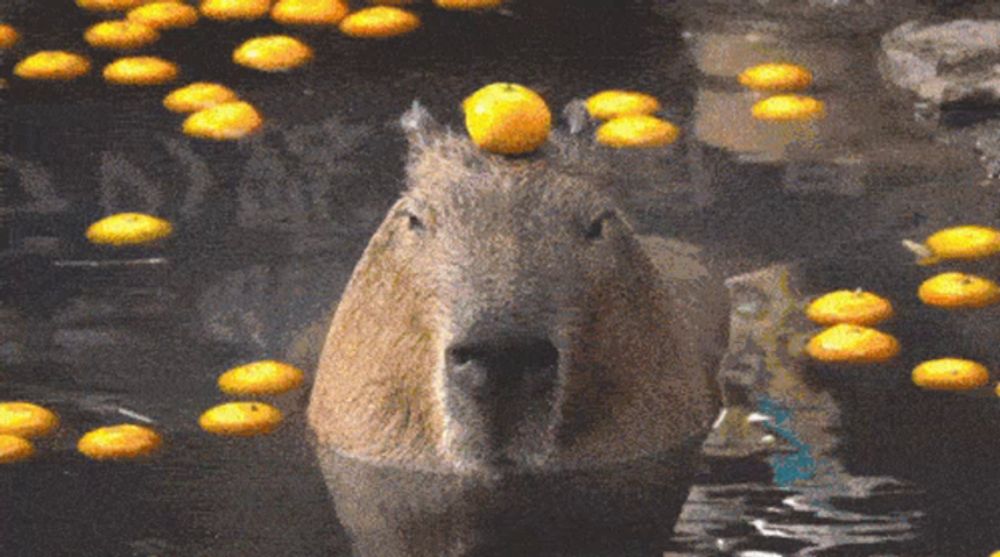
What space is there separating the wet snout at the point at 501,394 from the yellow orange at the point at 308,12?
441cm

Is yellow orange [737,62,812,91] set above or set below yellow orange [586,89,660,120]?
above

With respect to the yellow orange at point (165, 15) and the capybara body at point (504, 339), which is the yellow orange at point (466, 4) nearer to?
the yellow orange at point (165, 15)

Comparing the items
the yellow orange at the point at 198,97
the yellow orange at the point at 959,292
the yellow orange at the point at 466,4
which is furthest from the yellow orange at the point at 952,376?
the yellow orange at the point at 466,4

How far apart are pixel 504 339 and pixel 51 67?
454 cm

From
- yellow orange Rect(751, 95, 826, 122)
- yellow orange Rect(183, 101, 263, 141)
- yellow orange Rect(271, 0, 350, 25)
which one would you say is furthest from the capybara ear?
yellow orange Rect(271, 0, 350, 25)

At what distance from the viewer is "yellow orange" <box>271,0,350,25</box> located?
11.2m

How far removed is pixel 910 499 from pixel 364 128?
353 centimetres

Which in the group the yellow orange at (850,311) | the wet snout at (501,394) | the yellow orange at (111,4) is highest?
the yellow orange at (111,4)

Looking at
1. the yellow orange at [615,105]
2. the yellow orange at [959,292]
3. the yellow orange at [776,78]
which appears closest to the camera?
the yellow orange at [959,292]

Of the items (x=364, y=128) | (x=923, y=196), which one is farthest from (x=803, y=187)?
(x=364, y=128)

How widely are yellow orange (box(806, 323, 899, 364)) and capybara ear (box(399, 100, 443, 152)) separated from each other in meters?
1.38

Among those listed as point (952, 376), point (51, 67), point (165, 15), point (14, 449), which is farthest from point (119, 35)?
point (952, 376)

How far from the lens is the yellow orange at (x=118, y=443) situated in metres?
7.57

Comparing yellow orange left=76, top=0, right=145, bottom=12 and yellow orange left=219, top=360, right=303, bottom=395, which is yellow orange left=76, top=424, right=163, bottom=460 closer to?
yellow orange left=219, top=360, right=303, bottom=395
